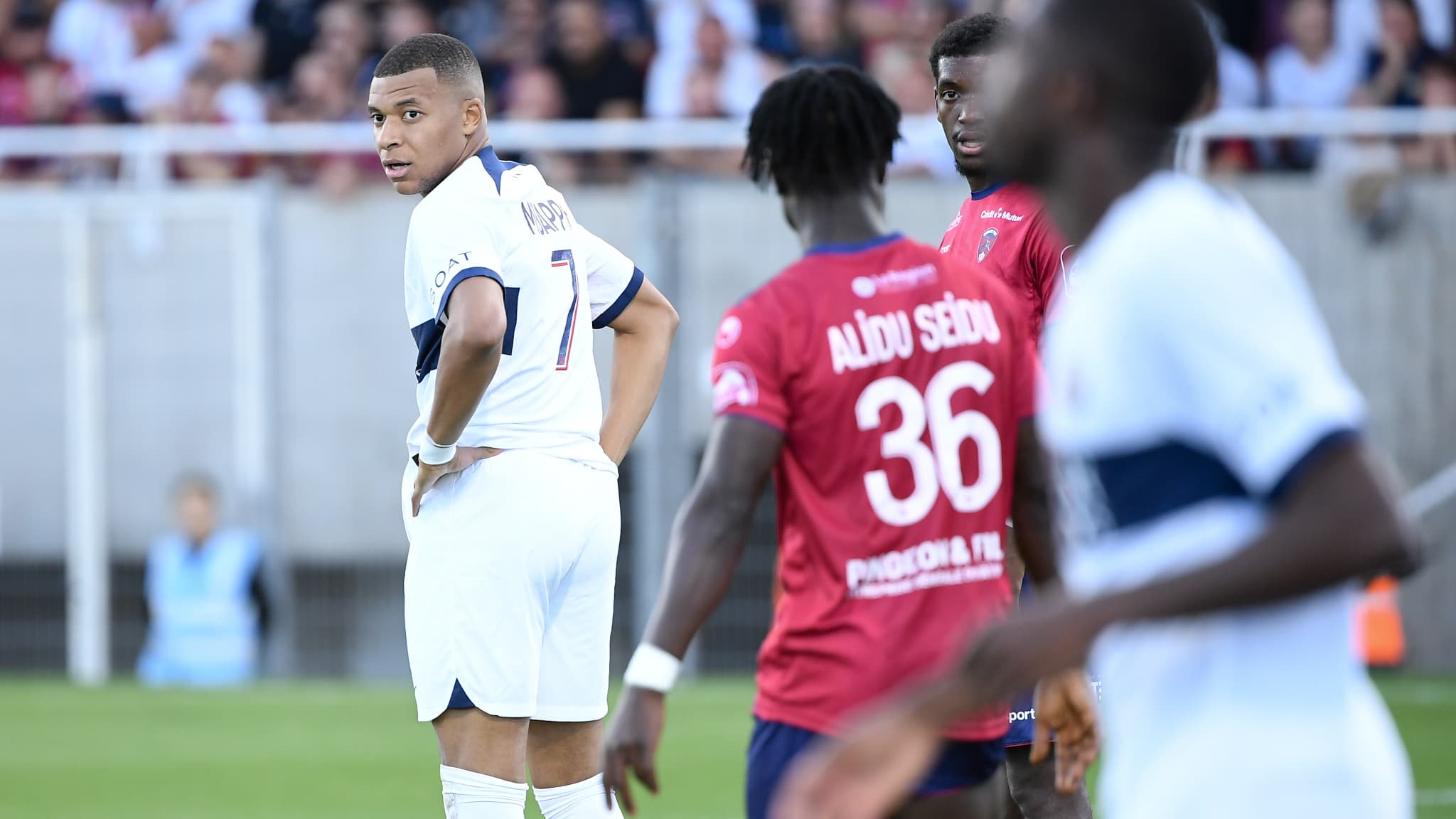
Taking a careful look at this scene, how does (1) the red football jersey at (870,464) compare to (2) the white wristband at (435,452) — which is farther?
(2) the white wristband at (435,452)

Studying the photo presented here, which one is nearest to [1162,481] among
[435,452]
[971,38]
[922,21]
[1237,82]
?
[435,452]

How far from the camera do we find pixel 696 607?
3311 millimetres

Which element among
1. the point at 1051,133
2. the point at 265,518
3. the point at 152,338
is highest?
the point at 1051,133

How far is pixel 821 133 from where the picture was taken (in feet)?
11.3

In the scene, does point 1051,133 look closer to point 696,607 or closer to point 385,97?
point 696,607

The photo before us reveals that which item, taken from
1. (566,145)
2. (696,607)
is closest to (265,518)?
(566,145)

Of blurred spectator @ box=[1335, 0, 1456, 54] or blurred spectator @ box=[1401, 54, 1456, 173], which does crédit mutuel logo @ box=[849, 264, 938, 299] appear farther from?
blurred spectator @ box=[1335, 0, 1456, 54]

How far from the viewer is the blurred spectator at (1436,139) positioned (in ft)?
40.3

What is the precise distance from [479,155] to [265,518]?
8556mm

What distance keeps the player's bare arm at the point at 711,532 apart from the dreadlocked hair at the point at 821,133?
0.50 meters

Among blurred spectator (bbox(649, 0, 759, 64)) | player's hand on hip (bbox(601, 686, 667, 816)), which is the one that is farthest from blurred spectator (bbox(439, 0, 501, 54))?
player's hand on hip (bbox(601, 686, 667, 816))

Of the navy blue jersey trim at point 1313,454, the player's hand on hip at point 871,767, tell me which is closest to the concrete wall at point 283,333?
the player's hand on hip at point 871,767

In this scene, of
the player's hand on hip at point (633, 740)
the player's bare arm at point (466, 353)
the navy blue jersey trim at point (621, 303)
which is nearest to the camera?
the player's hand on hip at point (633, 740)

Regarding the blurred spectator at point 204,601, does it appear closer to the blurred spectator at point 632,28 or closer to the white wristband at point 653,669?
the blurred spectator at point 632,28
